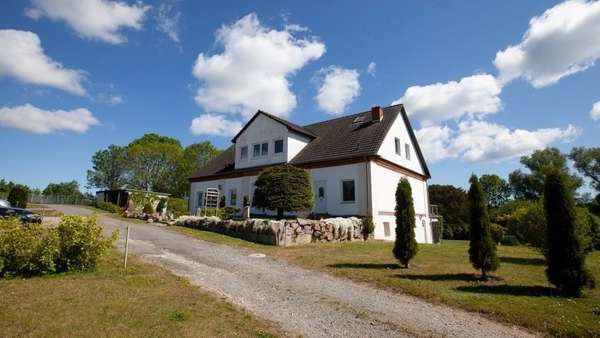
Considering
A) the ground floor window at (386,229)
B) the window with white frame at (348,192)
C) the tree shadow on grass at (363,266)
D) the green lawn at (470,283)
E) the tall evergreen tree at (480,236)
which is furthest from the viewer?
the ground floor window at (386,229)

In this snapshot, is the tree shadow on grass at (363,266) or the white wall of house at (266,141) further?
the white wall of house at (266,141)

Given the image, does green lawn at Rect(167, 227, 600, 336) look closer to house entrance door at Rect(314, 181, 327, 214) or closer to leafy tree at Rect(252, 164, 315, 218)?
leafy tree at Rect(252, 164, 315, 218)

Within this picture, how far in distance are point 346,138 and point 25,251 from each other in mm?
19551

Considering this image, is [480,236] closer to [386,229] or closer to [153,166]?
[386,229]

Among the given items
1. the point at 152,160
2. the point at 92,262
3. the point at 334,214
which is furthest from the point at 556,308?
the point at 152,160

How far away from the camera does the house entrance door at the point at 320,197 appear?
73.1 ft

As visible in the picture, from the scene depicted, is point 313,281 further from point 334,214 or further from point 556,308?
point 334,214

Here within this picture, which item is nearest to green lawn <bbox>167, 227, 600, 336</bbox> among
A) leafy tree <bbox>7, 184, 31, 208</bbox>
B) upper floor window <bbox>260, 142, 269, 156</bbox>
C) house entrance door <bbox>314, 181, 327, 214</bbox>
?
house entrance door <bbox>314, 181, 327, 214</bbox>

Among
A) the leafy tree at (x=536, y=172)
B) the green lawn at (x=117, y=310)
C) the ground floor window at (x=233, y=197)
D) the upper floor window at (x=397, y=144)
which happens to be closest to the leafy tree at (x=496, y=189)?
the leafy tree at (x=536, y=172)

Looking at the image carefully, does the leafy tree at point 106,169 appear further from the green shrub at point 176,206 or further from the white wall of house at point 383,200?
the white wall of house at point 383,200

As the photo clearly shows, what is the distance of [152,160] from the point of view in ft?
185

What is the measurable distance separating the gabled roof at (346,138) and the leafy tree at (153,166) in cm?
3023

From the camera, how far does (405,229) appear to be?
10719 millimetres

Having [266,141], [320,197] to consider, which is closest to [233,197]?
[266,141]
